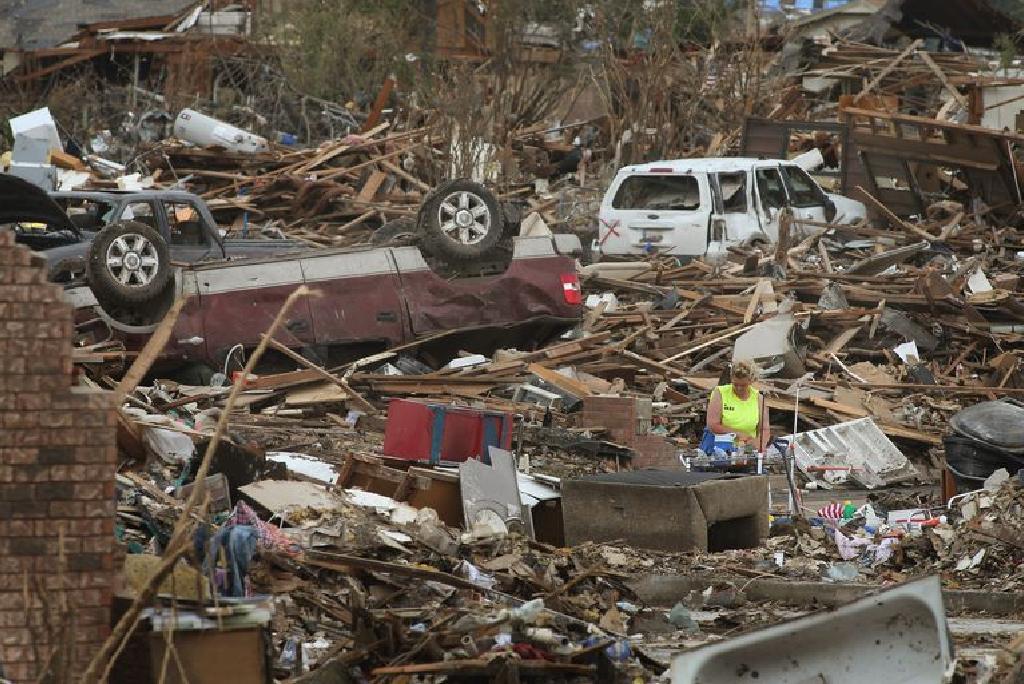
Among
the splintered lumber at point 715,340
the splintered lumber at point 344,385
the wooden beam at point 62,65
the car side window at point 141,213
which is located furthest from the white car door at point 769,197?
the wooden beam at point 62,65

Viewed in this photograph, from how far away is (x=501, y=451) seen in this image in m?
11.2

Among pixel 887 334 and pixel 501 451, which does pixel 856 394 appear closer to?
pixel 887 334

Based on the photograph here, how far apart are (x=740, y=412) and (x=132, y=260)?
5.75 m

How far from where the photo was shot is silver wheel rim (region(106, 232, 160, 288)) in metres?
15.6

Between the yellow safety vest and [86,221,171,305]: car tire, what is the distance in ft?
17.7

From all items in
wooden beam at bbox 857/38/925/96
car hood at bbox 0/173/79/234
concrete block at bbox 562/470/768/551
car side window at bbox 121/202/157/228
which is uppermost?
wooden beam at bbox 857/38/925/96

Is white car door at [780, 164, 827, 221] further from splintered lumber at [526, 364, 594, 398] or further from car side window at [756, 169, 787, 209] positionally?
splintered lumber at [526, 364, 594, 398]

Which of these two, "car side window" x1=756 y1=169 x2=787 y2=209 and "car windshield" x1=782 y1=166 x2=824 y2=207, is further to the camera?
"car windshield" x1=782 y1=166 x2=824 y2=207

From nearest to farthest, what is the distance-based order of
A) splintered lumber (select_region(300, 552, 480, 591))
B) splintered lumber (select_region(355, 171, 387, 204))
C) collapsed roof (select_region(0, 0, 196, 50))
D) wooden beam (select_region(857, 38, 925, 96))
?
splintered lumber (select_region(300, 552, 480, 591)) → splintered lumber (select_region(355, 171, 387, 204)) → wooden beam (select_region(857, 38, 925, 96)) → collapsed roof (select_region(0, 0, 196, 50))

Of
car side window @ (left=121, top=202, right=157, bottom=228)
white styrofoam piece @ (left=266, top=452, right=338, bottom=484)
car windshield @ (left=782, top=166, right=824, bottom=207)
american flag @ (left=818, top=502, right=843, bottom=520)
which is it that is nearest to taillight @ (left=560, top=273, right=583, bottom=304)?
car side window @ (left=121, top=202, right=157, bottom=228)

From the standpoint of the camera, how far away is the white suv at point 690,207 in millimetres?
21562

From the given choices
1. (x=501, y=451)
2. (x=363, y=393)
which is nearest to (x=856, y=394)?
(x=363, y=393)

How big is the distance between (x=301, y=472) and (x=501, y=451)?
4.13 feet

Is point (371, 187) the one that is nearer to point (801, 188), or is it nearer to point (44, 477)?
point (801, 188)
